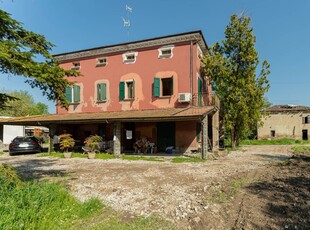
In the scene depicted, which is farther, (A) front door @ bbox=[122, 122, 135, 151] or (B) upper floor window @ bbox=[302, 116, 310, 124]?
(B) upper floor window @ bbox=[302, 116, 310, 124]

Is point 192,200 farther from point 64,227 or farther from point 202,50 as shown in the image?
point 202,50

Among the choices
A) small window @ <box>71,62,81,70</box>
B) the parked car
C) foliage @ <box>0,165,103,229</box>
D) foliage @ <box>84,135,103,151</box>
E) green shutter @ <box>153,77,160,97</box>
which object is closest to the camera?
foliage @ <box>0,165,103,229</box>

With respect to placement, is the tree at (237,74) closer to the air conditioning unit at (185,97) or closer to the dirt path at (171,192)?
the air conditioning unit at (185,97)

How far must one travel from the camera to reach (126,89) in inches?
678

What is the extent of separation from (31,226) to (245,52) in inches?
729

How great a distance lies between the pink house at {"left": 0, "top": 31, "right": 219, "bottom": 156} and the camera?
15.0m

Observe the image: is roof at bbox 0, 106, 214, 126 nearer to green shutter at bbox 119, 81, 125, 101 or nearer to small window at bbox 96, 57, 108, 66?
green shutter at bbox 119, 81, 125, 101

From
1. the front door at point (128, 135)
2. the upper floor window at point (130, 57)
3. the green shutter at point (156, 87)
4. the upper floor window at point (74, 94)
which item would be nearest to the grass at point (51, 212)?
the green shutter at point (156, 87)

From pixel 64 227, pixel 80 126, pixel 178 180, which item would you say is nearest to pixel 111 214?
pixel 64 227

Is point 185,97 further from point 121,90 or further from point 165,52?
point 121,90

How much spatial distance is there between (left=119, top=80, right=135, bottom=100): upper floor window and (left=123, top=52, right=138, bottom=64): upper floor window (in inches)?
62.8

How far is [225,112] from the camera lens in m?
19.1

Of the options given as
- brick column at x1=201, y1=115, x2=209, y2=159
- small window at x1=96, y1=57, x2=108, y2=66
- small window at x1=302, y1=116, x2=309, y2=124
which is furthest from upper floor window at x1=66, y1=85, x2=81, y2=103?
small window at x1=302, y1=116, x2=309, y2=124

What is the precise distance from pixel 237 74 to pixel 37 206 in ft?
57.1
